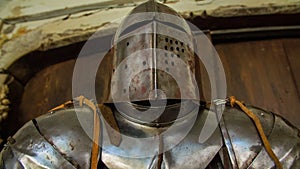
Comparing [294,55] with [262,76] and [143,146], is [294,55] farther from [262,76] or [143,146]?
[143,146]

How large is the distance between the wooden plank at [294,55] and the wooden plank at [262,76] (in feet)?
0.04

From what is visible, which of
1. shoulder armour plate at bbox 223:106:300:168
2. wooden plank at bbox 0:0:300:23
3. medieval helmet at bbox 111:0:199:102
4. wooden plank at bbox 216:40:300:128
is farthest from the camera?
wooden plank at bbox 0:0:300:23

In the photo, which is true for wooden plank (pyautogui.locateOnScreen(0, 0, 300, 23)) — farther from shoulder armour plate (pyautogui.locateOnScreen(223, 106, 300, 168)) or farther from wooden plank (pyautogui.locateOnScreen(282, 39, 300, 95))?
shoulder armour plate (pyautogui.locateOnScreen(223, 106, 300, 168))

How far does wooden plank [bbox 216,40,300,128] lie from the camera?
4.05 ft

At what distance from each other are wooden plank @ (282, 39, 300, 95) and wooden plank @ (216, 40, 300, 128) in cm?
1

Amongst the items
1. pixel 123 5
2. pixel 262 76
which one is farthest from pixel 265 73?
pixel 123 5

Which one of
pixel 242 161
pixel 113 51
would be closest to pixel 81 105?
pixel 113 51

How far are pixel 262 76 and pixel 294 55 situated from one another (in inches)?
5.5

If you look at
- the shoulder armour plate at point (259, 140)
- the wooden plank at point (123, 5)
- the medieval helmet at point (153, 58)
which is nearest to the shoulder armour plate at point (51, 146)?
the medieval helmet at point (153, 58)

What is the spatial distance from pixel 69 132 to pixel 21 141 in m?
0.12

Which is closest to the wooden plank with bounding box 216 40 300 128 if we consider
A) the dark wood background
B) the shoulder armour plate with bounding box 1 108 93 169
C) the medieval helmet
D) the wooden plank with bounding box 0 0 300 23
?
the dark wood background

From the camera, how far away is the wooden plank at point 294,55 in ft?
4.22

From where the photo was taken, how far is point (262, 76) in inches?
51.4

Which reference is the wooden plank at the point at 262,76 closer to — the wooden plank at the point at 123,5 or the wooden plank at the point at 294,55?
the wooden plank at the point at 294,55
